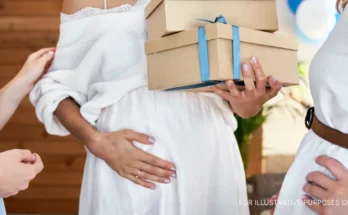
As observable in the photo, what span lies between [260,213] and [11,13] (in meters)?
2.05

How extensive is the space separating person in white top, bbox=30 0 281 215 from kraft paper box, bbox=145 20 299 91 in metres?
0.11

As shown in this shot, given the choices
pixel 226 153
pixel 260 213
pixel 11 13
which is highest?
pixel 11 13

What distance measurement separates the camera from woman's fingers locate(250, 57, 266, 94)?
107 centimetres

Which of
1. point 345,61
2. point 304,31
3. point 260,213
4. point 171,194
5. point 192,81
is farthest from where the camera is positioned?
point 260,213

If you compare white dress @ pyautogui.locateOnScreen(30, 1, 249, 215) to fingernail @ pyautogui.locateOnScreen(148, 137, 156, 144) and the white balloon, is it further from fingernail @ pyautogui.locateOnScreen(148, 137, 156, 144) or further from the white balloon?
the white balloon

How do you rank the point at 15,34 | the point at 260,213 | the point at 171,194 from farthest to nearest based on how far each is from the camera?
the point at 15,34 < the point at 260,213 < the point at 171,194

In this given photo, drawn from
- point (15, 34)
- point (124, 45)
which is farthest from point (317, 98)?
point (15, 34)

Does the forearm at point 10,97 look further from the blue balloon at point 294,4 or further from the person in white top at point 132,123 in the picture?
the blue balloon at point 294,4

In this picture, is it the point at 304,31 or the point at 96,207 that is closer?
the point at 96,207

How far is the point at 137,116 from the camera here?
4.23 feet

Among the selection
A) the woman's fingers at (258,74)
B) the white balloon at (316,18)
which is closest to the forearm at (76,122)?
the woman's fingers at (258,74)

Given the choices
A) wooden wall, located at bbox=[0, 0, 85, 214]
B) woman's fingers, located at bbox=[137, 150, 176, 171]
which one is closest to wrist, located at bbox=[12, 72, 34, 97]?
woman's fingers, located at bbox=[137, 150, 176, 171]

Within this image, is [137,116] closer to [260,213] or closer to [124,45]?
[124,45]

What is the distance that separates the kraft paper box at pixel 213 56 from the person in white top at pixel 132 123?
0.37ft
